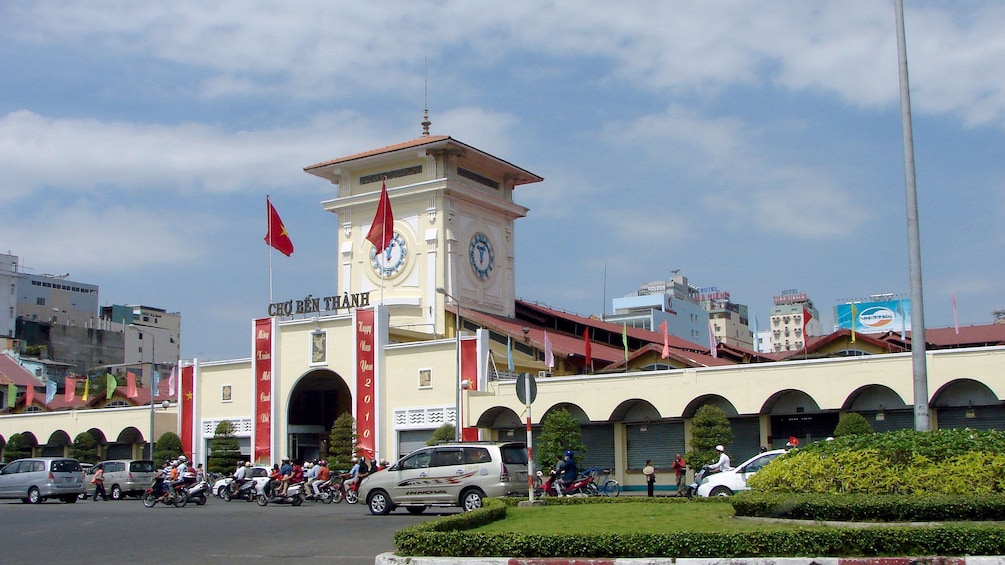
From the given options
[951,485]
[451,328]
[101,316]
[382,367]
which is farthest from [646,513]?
[101,316]

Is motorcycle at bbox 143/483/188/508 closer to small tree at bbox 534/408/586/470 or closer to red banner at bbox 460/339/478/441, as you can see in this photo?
small tree at bbox 534/408/586/470

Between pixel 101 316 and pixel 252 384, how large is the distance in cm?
6538

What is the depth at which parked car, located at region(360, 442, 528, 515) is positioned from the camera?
24641mm

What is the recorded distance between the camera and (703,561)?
→ 11.4 m

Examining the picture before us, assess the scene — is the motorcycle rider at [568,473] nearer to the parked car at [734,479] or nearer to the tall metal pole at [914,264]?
the parked car at [734,479]

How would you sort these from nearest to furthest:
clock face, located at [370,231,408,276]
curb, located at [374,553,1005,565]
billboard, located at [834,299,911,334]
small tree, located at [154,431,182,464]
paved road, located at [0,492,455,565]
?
curb, located at [374,553,1005,565], paved road, located at [0,492,455,565], small tree, located at [154,431,182,464], clock face, located at [370,231,408,276], billboard, located at [834,299,911,334]

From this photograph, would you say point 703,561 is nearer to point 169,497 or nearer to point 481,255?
point 169,497

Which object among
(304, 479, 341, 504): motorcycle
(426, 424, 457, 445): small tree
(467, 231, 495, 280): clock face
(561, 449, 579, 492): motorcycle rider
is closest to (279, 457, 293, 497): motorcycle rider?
(304, 479, 341, 504): motorcycle

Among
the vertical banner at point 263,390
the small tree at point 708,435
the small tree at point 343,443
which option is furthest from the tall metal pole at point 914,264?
the vertical banner at point 263,390

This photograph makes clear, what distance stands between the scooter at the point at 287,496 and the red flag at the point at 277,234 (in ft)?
51.6

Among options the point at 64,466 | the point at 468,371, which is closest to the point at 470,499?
the point at 468,371

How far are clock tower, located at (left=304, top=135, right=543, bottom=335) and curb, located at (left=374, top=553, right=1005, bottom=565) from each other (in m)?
34.9

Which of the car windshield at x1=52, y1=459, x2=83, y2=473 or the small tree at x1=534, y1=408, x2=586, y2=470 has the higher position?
the small tree at x1=534, y1=408, x2=586, y2=470

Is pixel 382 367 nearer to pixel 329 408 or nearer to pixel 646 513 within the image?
pixel 329 408
